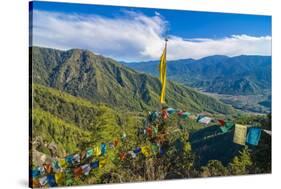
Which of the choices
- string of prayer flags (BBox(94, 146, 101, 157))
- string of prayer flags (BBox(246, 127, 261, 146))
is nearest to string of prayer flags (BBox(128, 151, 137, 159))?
string of prayer flags (BBox(94, 146, 101, 157))

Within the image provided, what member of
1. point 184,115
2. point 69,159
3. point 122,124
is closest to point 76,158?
point 69,159

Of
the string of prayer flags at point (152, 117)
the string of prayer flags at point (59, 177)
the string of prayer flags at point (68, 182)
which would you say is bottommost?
the string of prayer flags at point (68, 182)

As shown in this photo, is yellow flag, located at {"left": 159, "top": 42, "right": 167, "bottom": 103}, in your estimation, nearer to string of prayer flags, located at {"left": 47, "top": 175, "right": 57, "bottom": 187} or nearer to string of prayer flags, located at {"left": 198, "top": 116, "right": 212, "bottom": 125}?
string of prayer flags, located at {"left": 198, "top": 116, "right": 212, "bottom": 125}

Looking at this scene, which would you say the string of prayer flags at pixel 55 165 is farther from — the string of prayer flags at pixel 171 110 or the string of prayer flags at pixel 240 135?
the string of prayer flags at pixel 240 135

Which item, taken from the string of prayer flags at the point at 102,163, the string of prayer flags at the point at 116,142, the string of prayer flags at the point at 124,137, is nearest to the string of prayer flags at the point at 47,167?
the string of prayer flags at the point at 102,163

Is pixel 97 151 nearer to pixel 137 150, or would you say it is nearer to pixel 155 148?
pixel 137 150
